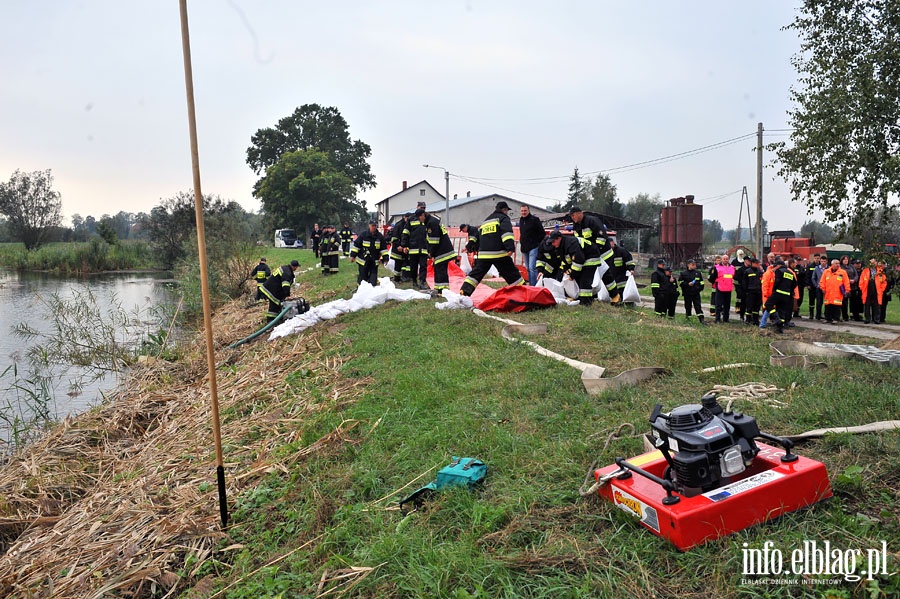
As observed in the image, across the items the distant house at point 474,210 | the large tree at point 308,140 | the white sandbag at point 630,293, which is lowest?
the white sandbag at point 630,293

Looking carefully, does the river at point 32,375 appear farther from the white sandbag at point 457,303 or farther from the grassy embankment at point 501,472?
the white sandbag at point 457,303

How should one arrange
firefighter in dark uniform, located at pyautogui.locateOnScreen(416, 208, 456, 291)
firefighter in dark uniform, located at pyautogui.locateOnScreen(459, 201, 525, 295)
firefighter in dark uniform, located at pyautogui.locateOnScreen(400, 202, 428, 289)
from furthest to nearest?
firefighter in dark uniform, located at pyautogui.locateOnScreen(400, 202, 428, 289)
firefighter in dark uniform, located at pyautogui.locateOnScreen(416, 208, 456, 291)
firefighter in dark uniform, located at pyautogui.locateOnScreen(459, 201, 525, 295)

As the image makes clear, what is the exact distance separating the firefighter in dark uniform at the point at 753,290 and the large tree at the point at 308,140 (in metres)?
57.0

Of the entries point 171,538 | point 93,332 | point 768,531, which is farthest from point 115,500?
point 93,332

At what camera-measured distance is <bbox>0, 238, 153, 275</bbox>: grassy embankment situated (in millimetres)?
36844

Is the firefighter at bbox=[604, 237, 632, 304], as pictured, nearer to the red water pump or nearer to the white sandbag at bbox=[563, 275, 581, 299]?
the white sandbag at bbox=[563, 275, 581, 299]

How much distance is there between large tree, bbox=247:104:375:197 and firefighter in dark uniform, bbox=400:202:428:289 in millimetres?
54254

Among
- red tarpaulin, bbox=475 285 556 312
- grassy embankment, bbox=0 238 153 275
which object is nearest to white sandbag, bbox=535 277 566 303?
red tarpaulin, bbox=475 285 556 312

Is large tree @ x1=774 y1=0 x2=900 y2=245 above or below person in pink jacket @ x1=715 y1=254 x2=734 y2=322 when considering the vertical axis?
above

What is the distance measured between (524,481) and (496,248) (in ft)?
22.0

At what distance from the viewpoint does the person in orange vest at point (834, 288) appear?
1327cm

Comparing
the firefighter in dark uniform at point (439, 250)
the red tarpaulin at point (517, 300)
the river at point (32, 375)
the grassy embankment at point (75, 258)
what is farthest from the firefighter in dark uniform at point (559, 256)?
the grassy embankment at point (75, 258)

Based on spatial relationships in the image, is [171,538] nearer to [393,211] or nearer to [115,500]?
[115,500]

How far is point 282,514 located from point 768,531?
3303 millimetres
